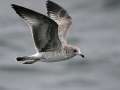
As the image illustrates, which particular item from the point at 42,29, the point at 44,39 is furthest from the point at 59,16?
the point at 42,29

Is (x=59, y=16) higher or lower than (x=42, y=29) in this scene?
lower

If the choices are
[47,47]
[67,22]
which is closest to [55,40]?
[47,47]

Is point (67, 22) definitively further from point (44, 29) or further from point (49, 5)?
point (44, 29)

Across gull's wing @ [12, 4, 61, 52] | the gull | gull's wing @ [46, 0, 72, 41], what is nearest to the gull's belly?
the gull

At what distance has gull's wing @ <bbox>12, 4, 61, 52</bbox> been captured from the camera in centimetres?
895

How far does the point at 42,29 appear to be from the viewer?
9242 mm

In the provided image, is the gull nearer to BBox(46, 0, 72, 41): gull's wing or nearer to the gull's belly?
the gull's belly

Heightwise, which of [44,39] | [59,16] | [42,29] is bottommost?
[59,16]

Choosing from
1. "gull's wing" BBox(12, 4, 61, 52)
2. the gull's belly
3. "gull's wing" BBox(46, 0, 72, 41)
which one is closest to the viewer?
"gull's wing" BBox(12, 4, 61, 52)

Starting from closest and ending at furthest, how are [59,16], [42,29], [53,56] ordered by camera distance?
[42,29]
[53,56]
[59,16]

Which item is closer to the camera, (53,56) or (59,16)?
(53,56)

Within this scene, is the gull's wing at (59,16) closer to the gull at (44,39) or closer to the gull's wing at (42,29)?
the gull at (44,39)

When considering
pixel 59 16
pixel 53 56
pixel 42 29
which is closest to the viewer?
pixel 42 29

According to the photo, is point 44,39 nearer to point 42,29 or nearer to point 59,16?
point 42,29
